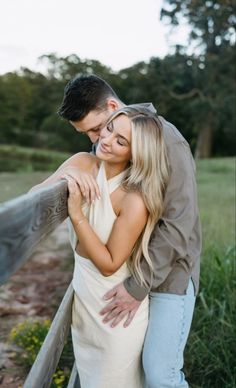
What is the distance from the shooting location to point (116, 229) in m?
1.81

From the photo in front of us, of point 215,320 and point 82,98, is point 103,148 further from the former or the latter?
point 215,320

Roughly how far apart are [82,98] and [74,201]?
62 centimetres

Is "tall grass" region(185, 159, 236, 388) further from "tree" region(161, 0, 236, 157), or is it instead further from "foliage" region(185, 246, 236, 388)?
"tree" region(161, 0, 236, 157)

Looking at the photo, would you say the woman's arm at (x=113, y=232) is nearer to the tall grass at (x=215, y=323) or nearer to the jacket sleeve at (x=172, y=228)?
the jacket sleeve at (x=172, y=228)

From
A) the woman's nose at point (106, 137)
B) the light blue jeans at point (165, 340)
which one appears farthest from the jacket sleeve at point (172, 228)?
the woman's nose at point (106, 137)

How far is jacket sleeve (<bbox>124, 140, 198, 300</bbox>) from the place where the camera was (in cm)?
192

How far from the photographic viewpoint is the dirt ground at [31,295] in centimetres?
343

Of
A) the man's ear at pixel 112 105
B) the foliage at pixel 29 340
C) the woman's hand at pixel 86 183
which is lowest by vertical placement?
the foliage at pixel 29 340

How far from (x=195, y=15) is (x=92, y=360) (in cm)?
2776

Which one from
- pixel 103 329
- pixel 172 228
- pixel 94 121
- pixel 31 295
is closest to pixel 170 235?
pixel 172 228

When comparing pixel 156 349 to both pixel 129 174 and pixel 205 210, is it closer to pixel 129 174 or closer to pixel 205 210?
pixel 129 174

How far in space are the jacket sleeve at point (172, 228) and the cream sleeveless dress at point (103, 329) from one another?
9cm

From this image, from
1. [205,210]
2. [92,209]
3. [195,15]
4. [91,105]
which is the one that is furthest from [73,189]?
[195,15]

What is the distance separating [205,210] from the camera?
307 inches
